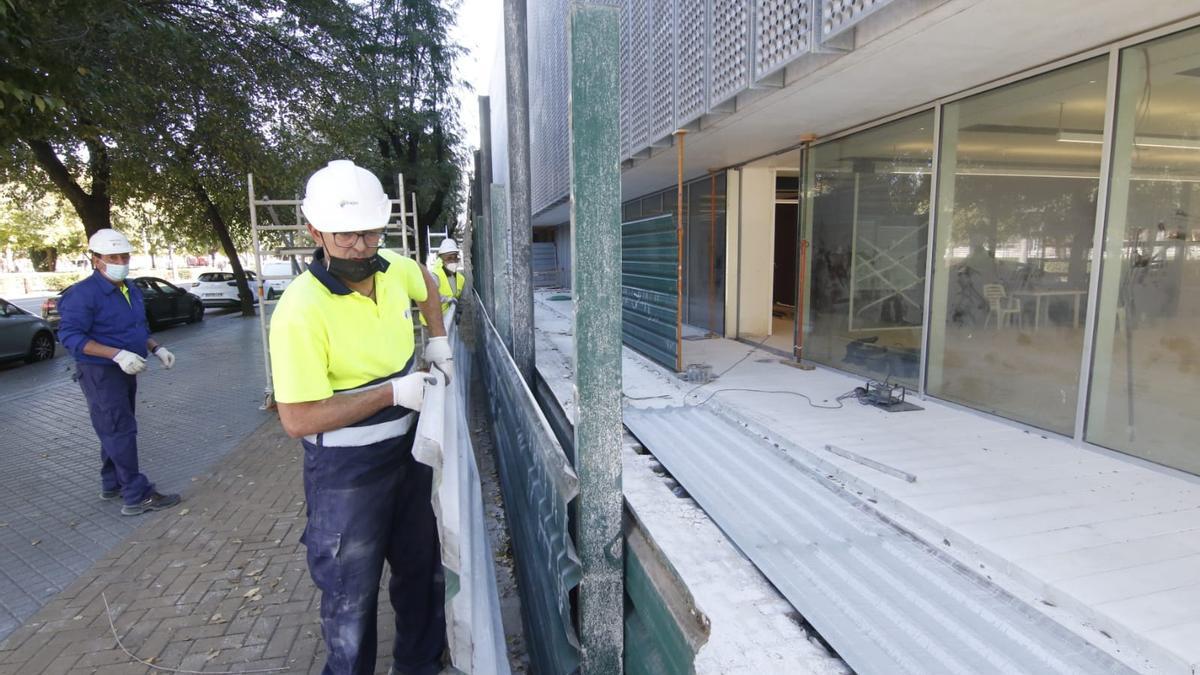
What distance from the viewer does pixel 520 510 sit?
3164mm

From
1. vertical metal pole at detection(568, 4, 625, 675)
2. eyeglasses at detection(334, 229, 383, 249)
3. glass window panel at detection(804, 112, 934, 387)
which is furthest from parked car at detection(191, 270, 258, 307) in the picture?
vertical metal pole at detection(568, 4, 625, 675)

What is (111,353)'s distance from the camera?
4344 mm

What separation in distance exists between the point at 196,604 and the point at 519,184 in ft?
10.7

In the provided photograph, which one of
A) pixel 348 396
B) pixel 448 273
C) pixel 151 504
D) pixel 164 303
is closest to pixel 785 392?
pixel 448 273

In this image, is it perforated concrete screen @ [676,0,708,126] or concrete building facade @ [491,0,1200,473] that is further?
perforated concrete screen @ [676,0,708,126]

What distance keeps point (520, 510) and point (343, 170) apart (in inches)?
72.7

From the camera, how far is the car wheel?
11266 millimetres

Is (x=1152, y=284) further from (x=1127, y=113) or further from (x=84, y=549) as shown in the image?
(x=84, y=549)

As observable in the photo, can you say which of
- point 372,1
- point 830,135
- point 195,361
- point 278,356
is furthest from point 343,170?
point 372,1

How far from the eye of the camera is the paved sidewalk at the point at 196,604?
115 inches

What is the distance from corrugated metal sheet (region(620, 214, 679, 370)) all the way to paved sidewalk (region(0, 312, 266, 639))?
491cm

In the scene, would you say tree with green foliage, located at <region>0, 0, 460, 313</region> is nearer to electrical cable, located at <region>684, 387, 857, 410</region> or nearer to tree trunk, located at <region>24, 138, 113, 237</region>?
tree trunk, located at <region>24, 138, 113, 237</region>

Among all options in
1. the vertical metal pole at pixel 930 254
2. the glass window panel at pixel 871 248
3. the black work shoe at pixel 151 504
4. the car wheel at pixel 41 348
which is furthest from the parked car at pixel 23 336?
the vertical metal pole at pixel 930 254

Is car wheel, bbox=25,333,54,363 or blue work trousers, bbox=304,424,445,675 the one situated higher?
blue work trousers, bbox=304,424,445,675
